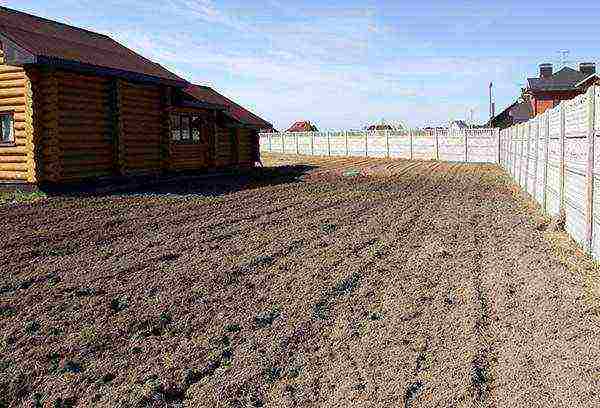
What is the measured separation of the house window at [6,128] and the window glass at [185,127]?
258 inches

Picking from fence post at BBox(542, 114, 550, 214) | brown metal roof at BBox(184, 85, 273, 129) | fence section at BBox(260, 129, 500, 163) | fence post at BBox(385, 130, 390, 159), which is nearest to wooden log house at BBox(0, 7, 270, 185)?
brown metal roof at BBox(184, 85, 273, 129)

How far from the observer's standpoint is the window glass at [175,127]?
59.6ft

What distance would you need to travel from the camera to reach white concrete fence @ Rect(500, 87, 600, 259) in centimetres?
629

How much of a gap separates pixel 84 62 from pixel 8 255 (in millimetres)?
7789

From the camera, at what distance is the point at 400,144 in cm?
3906

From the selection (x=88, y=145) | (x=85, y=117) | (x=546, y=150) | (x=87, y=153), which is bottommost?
(x=546, y=150)

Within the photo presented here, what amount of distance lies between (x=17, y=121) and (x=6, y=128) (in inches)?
24.8

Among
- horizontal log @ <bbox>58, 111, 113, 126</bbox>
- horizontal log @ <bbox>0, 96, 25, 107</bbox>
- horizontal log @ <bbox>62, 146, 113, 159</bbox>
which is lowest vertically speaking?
horizontal log @ <bbox>62, 146, 113, 159</bbox>

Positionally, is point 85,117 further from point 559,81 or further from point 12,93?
point 559,81

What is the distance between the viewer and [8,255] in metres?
6.43

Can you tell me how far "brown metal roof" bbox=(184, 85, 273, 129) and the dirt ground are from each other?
12.8 m

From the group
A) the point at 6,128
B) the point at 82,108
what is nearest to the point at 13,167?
the point at 6,128

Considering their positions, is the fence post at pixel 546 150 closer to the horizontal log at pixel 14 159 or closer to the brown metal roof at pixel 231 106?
the horizontal log at pixel 14 159

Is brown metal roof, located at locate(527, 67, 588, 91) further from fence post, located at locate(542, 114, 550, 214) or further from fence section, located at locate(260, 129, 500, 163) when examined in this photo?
fence post, located at locate(542, 114, 550, 214)
